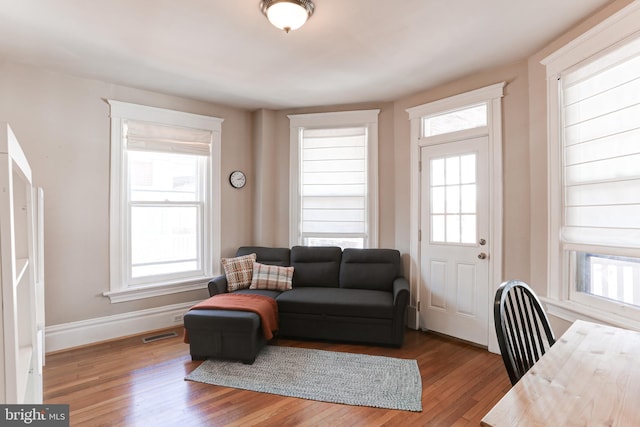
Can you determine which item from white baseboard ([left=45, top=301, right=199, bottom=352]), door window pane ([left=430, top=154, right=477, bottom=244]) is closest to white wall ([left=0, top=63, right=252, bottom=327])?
white baseboard ([left=45, top=301, right=199, bottom=352])

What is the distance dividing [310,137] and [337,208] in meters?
0.98

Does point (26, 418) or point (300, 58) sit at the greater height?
point (300, 58)

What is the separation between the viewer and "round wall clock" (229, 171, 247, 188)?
4209 millimetres

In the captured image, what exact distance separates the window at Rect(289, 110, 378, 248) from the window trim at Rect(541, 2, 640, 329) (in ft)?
5.95

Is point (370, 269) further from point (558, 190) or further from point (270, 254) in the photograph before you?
point (558, 190)

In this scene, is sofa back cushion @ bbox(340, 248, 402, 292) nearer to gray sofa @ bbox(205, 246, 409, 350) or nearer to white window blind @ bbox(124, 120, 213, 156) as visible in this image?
gray sofa @ bbox(205, 246, 409, 350)

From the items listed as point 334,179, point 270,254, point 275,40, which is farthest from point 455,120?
point 270,254

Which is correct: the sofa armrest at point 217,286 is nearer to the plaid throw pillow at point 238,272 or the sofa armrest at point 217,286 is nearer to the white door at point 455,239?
the plaid throw pillow at point 238,272

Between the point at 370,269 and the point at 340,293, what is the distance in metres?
0.48

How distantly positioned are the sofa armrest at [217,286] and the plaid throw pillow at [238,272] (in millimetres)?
67

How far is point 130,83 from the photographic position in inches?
132

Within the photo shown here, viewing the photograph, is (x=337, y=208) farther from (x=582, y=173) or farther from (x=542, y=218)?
(x=582, y=173)

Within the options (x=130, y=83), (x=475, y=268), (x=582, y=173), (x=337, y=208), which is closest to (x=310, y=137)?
(x=337, y=208)

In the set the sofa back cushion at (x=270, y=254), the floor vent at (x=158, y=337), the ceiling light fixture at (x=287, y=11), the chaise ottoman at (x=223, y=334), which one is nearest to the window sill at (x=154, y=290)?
the floor vent at (x=158, y=337)
